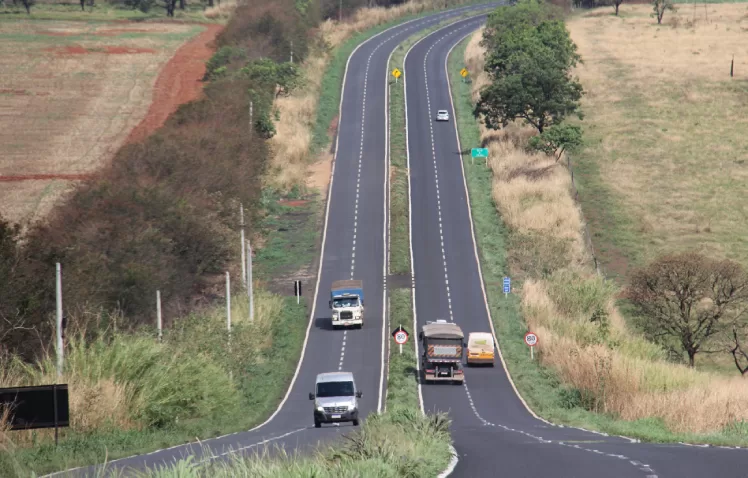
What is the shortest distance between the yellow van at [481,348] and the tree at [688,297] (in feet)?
36.7

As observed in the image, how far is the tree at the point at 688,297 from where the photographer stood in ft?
219

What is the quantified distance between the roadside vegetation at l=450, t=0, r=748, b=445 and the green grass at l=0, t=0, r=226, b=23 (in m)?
54.8

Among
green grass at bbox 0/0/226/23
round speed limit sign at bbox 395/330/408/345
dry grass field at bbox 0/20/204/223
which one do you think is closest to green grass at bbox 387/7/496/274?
round speed limit sign at bbox 395/330/408/345

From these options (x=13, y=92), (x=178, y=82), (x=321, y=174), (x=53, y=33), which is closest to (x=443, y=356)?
(x=321, y=174)

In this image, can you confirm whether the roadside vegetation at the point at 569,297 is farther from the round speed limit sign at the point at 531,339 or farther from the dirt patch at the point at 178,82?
the dirt patch at the point at 178,82

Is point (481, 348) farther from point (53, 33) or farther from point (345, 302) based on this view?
point (53, 33)

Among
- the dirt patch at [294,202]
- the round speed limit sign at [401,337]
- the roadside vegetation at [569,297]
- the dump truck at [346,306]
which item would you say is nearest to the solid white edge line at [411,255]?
the round speed limit sign at [401,337]

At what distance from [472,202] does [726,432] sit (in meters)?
65.1

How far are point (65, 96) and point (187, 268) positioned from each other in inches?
2121

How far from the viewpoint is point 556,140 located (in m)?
101

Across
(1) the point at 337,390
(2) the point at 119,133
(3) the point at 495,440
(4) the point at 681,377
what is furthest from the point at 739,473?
(2) the point at 119,133

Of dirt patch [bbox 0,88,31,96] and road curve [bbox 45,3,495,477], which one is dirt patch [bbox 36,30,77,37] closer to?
dirt patch [bbox 0,88,31,96]

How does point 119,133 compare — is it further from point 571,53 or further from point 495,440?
point 495,440

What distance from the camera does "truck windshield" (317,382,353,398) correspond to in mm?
43191
